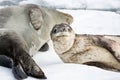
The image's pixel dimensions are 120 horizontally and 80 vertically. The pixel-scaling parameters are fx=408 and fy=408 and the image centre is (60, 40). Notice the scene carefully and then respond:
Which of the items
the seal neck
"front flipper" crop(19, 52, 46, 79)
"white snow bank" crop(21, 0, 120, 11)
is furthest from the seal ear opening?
"white snow bank" crop(21, 0, 120, 11)

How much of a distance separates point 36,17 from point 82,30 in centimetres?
112

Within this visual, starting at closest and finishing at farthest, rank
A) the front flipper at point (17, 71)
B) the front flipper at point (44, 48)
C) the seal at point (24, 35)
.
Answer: the front flipper at point (17, 71) < the seal at point (24, 35) < the front flipper at point (44, 48)

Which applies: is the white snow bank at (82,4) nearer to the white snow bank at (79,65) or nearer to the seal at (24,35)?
the white snow bank at (79,65)

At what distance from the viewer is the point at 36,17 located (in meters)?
4.91

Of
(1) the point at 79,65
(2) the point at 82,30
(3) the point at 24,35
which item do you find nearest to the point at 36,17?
(3) the point at 24,35

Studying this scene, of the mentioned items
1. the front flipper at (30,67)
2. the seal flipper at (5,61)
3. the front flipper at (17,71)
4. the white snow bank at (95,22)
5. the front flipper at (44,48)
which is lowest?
the white snow bank at (95,22)

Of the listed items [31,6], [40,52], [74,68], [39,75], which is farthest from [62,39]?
[31,6]

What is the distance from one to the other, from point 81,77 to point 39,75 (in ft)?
1.09

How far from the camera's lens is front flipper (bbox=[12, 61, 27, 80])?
3.24 meters

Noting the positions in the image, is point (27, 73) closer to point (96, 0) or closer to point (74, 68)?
point (74, 68)

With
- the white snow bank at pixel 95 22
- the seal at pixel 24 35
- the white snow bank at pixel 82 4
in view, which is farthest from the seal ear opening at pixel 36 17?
the white snow bank at pixel 82 4

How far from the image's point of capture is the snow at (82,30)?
3.27 metres

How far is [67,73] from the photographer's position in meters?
3.29

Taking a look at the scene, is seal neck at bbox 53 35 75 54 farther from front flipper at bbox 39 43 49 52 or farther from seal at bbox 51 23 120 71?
front flipper at bbox 39 43 49 52
